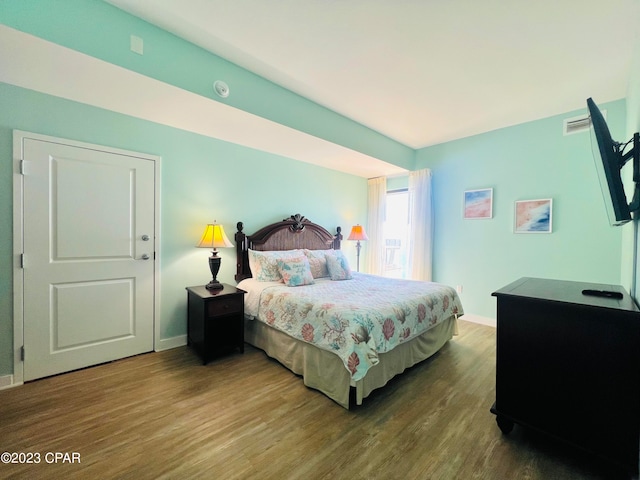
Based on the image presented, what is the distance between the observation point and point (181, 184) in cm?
292

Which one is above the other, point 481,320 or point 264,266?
point 264,266

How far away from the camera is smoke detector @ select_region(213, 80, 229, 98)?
7.52 ft

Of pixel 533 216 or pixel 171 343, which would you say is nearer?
pixel 171 343

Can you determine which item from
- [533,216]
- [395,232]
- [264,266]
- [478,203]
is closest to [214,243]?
[264,266]

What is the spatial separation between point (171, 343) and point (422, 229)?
3.86 metres

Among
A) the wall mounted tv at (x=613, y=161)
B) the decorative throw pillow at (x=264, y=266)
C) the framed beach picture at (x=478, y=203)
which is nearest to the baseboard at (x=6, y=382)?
the decorative throw pillow at (x=264, y=266)

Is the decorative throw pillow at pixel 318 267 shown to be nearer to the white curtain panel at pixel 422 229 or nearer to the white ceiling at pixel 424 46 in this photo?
the white curtain panel at pixel 422 229

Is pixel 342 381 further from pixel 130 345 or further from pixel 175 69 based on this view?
pixel 175 69

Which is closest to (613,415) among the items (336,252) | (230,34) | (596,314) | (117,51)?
(596,314)

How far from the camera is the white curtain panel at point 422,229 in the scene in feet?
14.1

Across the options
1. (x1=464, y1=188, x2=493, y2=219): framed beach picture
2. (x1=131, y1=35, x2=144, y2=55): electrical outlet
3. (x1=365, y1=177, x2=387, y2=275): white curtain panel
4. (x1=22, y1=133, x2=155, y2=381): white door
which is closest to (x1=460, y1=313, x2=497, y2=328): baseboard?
(x1=464, y1=188, x2=493, y2=219): framed beach picture

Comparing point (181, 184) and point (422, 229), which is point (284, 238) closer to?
point (181, 184)

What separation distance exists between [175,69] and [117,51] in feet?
1.21

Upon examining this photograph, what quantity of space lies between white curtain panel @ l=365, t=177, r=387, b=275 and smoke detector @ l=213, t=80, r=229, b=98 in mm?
3351
